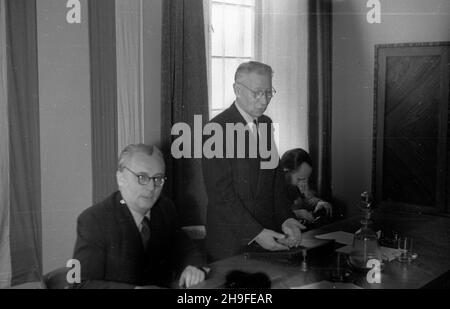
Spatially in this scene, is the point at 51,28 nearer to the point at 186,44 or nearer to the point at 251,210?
the point at 186,44

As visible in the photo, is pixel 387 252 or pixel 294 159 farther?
pixel 294 159

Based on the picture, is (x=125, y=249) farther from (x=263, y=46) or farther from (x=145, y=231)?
(x=263, y=46)

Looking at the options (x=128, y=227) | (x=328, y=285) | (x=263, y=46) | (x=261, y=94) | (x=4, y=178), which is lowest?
(x=328, y=285)

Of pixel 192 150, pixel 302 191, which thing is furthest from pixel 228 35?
pixel 302 191

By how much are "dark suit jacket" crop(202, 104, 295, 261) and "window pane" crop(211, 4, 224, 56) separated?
0.82 feet

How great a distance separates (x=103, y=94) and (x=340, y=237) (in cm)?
100

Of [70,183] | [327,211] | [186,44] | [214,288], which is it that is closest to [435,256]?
[327,211]

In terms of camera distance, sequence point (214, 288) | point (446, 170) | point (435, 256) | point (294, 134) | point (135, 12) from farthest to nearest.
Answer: point (446, 170)
point (294, 134)
point (135, 12)
point (435, 256)
point (214, 288)

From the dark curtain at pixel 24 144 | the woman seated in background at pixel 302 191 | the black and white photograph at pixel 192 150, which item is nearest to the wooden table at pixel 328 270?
the black and white photograph at pixel 192 150

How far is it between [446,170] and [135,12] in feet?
5.14

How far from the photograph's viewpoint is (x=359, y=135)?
87.4 inches

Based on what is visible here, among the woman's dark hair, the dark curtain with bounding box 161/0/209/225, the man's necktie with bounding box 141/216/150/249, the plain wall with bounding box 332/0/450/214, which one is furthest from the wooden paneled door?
the man's necktie with bounding box 141/216/150/249

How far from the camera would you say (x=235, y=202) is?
1.83m

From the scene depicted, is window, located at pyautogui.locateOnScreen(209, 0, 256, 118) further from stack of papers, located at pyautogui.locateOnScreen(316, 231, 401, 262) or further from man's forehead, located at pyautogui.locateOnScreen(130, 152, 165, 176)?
stack of papers, located at pyautogui.locateOnScreen(316, 231, 401, 262)
